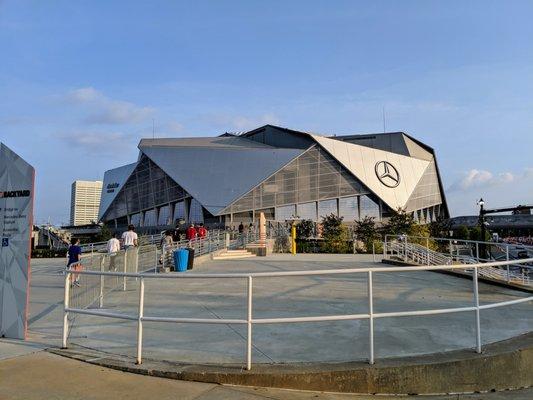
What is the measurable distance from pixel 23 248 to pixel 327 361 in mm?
5080

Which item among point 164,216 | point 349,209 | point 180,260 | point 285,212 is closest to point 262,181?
point 285,212

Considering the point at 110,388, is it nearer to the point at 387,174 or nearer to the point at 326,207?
the point at 326,207

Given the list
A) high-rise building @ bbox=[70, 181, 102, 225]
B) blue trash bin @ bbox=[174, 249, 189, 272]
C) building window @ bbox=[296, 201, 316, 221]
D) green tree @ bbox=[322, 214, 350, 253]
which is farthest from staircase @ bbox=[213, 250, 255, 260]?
high-rise building @ bbox=[70, 181, 102, 225]

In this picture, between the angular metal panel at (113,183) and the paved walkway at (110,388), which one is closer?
the paved walkway at (110,388)

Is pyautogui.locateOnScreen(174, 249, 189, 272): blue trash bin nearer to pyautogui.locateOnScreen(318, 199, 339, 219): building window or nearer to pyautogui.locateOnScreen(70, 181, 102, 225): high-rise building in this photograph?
pyautogui.locateOnScreen(318, 199, 339, 219): building window

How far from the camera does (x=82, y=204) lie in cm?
19038

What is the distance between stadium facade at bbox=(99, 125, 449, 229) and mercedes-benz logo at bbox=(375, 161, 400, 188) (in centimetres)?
18

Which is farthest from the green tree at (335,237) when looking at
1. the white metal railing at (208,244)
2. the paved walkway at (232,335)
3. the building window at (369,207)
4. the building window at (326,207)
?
the paved walkway at (232,335)

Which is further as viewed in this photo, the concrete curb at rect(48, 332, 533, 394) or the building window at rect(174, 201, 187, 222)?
the building window at rect(174, 201, 187, 222)

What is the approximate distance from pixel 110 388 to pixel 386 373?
118 inches

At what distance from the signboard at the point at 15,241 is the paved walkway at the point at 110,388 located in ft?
5.92

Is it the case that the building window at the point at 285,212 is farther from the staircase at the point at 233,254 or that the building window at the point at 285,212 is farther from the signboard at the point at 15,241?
the signboard at the point at 15,241

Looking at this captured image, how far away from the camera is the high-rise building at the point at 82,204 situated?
580 ft

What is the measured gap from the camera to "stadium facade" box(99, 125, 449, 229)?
72.9 meters
